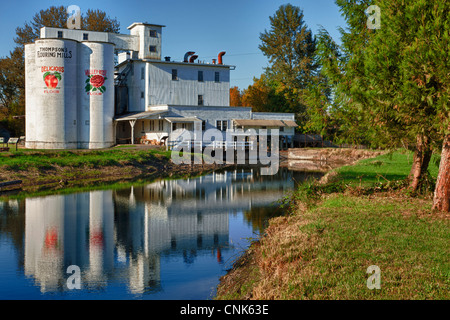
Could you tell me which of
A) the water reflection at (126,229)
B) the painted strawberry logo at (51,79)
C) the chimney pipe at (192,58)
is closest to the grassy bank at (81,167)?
the water reflection at (126,229)

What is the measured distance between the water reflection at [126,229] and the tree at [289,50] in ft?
148

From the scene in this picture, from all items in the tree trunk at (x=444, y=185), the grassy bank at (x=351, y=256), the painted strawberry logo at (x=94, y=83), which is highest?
the painted strawberry logo at (x=94, y=83)

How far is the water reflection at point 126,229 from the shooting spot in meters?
11.5

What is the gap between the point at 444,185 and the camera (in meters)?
12.8

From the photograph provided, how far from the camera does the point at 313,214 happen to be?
532 inches

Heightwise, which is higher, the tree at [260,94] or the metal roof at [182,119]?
the tree at [260,94]

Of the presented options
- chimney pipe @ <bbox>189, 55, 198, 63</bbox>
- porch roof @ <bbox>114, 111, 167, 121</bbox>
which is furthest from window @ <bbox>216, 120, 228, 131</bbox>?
chimney pipe @ <bbox>189, 55, 198, 63</bbox>

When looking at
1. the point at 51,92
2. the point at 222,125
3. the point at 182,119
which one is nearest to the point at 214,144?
the point at 222,125

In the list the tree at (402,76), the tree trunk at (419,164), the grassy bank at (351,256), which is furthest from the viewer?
the tree trunk at (419,164)

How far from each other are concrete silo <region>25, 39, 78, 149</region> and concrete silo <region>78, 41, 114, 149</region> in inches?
37.0

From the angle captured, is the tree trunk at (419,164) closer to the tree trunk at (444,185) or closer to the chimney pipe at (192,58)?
the tree trunk at (444,185)

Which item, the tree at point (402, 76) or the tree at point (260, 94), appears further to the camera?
the tree at point (260, 94)

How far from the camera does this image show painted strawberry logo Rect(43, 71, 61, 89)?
43125 millimetres
